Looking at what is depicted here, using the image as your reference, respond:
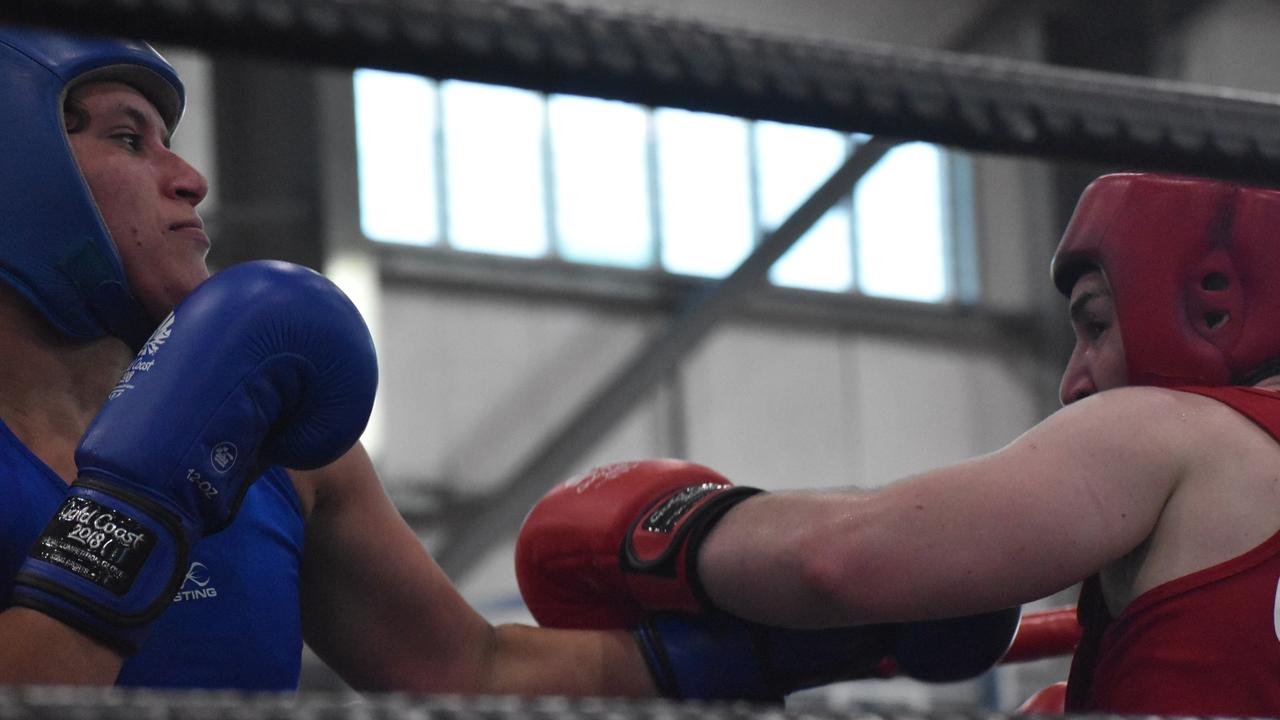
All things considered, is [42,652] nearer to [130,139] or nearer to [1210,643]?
[130,139]

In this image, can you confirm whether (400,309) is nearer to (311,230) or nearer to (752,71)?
(311,230)

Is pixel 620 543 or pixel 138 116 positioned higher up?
pixel 138 116

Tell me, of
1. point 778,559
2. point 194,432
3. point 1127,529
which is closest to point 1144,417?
point 1127,529

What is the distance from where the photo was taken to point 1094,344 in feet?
4.83

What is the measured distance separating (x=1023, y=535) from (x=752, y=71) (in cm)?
51

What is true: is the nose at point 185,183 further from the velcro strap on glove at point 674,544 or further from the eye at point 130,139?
the velcro strap on glove at point 674,544

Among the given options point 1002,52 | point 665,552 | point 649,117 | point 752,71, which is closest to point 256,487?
point 665,552

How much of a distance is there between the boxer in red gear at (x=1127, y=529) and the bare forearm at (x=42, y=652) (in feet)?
1.59

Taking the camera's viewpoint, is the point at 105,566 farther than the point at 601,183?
No

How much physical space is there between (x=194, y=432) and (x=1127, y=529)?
682 millimetres

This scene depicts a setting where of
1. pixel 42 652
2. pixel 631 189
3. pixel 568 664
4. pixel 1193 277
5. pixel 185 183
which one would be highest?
pixel 631 189

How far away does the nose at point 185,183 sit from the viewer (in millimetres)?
1482

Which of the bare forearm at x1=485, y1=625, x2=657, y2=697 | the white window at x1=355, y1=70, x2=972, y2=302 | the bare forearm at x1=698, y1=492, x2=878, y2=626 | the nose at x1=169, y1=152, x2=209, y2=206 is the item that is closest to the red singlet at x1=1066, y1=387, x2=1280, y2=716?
the bare forearm at x1=698, y1=492, x2=878, y2=626

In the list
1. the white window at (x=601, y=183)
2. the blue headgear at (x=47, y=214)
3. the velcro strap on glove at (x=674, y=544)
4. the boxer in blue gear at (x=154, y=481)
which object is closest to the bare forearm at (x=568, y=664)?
the boxer in blue gear at (x=154, y=481)
